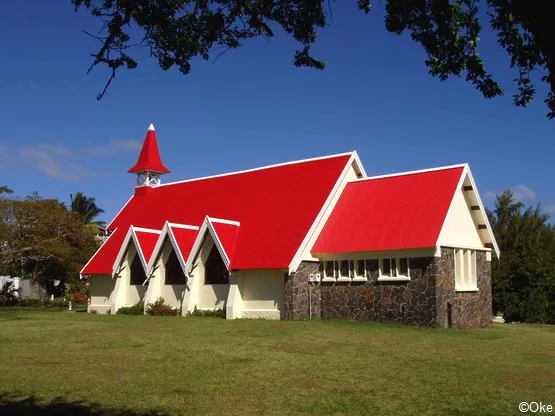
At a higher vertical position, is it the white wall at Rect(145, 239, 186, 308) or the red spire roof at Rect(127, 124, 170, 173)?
the red spire roof at Rect(127, 124, 170, 173)

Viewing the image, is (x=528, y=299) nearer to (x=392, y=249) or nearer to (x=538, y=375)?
(x=392, y=249)

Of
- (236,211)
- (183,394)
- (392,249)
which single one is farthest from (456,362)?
(236,211)

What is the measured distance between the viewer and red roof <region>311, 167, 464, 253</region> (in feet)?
78.3

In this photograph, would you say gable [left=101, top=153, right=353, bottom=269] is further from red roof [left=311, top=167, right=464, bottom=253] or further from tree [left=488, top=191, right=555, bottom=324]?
tree [left=488, top=191, right=555, bottom=324]

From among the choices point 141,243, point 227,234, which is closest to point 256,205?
point 227,234

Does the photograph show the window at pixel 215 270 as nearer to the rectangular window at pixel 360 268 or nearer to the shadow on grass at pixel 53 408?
the rectangular window at pixel 360 268

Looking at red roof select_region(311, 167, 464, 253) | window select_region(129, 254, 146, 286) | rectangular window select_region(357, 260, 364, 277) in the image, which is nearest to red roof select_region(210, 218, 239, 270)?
red roof select_region(311, 167, 464, 253)

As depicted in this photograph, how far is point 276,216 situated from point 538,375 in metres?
17.2

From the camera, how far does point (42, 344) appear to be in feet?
54.0

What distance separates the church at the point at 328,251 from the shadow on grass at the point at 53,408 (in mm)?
16063

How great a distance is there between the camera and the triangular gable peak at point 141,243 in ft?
101

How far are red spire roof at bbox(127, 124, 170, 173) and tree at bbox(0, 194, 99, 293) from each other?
24.9 ft

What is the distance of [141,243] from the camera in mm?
31359

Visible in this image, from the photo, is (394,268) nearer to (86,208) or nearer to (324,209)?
(324,209)
